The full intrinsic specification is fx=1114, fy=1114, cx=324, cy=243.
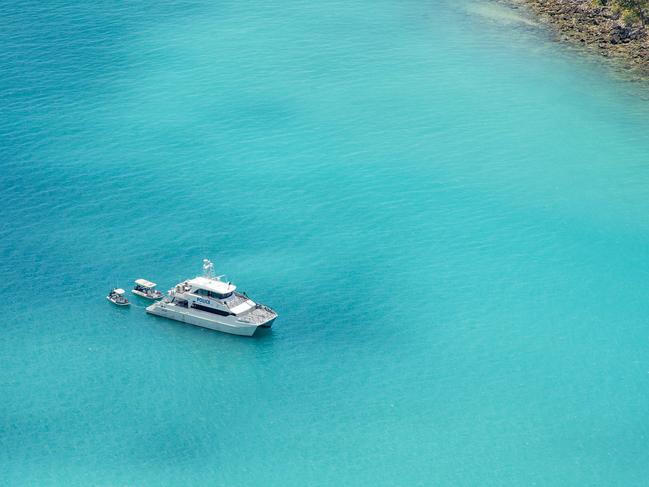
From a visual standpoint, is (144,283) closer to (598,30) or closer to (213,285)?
(213,285)

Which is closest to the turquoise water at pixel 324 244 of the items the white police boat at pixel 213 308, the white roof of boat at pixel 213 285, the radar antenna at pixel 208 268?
the white police boat at pixel 213 308

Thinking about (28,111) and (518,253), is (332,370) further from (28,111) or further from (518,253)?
(28,111)

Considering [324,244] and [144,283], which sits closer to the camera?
[144,283]

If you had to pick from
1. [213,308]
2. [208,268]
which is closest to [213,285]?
[213,308]

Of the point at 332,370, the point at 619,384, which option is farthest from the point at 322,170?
the point at 619,384

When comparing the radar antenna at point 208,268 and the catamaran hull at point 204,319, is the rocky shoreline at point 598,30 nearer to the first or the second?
the radar antenna at point 208,268

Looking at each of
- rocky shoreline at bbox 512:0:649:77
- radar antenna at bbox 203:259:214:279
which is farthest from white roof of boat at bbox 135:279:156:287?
rocky shoreline at bbox 512:0:649:77
